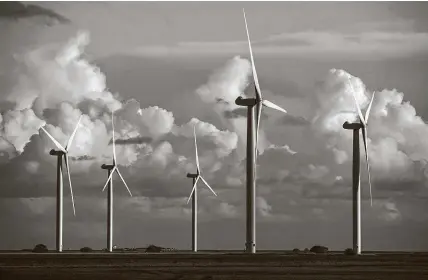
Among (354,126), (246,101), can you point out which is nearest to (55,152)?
(354,126)

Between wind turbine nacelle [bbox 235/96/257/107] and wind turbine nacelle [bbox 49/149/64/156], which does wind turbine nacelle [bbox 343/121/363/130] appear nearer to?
wind turbine nacelle [bbox 235/96/257/107]

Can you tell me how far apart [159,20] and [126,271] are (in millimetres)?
37227

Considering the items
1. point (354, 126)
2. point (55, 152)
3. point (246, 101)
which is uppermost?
point (246, 101)

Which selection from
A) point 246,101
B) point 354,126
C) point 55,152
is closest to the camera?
point 246,101

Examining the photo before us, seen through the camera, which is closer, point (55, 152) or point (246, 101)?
point (246, 101)

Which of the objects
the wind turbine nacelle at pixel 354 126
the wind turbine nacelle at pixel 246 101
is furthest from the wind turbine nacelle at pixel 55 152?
the wind turbine nacelle at pixel 354 126

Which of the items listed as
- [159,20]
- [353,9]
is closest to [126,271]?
[159,20]

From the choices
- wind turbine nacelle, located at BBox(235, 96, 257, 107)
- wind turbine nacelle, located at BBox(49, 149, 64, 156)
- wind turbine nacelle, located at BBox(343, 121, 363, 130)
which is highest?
wind turbine nacelle, located at BBox(235, 96, 257, 107)

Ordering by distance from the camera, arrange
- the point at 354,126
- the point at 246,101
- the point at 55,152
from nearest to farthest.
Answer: the point at 246,101 → the point at 354,126 → the point at 55,152

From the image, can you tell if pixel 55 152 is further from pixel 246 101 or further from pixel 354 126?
pixel 246 101

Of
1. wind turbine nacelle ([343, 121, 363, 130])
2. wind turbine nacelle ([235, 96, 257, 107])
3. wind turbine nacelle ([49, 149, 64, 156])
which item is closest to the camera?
wind turbine nacelle ([235, 96, 257, 107])

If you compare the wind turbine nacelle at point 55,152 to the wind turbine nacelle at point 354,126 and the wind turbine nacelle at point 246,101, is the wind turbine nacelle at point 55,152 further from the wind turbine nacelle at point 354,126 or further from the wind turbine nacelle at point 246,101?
the wind turbine nacelle at point 354,126

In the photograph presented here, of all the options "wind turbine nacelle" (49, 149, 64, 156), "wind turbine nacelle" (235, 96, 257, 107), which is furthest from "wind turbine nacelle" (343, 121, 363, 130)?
"wind turbine nacelle" (49, 149, 64, 156)

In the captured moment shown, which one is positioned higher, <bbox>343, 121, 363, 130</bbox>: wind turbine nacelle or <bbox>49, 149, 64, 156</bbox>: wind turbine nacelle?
<bbox>343, 121, 363, 130</bbox>: wind turbine nacelle
